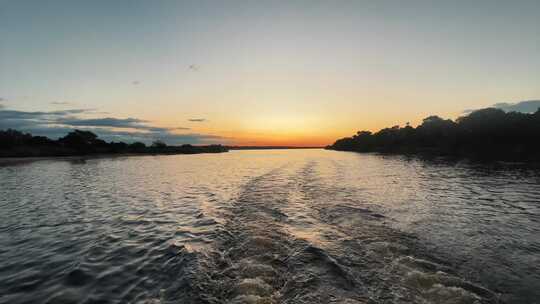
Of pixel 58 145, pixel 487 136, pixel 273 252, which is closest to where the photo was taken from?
pixel 273 252

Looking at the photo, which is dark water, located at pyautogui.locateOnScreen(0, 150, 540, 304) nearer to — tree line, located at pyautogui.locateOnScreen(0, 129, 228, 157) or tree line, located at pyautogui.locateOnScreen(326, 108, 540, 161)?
tree line, located at pyautogui.locateOnScreen(326, 108, 540, 161)

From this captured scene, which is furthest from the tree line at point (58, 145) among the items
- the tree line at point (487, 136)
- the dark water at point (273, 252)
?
the tree line at point (487, 136)

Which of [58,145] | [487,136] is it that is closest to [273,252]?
[487,136]

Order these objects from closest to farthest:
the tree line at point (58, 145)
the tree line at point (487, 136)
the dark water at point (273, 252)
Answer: the dark water at point (273, 252)
the tree line at point (487, 136)
the tree line at point (58, 145)

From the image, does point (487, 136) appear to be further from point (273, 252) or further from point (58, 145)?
point (58, 145)

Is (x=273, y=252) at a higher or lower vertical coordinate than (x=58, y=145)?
lower

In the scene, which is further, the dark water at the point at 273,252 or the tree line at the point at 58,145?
the tree line at the point at 58,145

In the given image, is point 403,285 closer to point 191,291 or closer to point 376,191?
point 191,291

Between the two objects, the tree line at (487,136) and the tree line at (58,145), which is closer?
the tree line at (487,136)

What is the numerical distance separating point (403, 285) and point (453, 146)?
456 feet

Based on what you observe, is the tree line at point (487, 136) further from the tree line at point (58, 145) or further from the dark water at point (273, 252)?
the tree line at point (58, 145)

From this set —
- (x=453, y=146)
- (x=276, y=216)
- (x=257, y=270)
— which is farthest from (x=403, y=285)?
(x=453, y=146)

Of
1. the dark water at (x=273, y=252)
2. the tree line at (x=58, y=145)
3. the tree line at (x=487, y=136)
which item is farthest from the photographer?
the tree line at (x=58, y=145)

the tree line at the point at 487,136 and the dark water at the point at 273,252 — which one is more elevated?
the tree line at the point at 487,136
